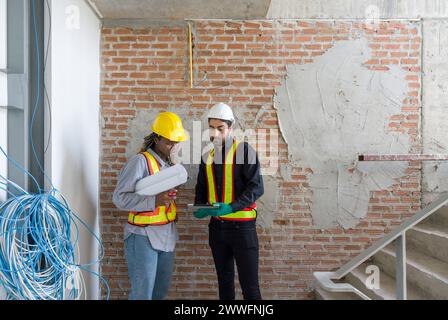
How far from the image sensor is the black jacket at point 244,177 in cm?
353

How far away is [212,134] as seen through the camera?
3793mm

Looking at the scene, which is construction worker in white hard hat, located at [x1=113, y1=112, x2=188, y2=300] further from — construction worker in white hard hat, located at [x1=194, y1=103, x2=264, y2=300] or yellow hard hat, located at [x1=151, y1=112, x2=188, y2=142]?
construction worker in white hard hat, located at [x1=194, y1=103, x2=264, y2=300]

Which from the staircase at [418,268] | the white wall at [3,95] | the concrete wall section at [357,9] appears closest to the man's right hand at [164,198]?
the white wall at [3,95]

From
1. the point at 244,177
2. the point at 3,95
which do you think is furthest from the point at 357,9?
the point at 3,95

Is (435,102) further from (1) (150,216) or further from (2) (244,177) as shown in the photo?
(1) (150,216)

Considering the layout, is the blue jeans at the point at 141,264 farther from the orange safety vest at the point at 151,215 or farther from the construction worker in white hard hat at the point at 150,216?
the orange safety vest at the point at 151,215

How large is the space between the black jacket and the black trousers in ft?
0.62

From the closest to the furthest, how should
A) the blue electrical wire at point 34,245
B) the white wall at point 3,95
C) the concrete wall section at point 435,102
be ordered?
the blue electrical wire at point 34,245, the white wall at point 3,95, the concrete wall section at point 435,102

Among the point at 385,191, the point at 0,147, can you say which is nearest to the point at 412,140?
the point at 385,191

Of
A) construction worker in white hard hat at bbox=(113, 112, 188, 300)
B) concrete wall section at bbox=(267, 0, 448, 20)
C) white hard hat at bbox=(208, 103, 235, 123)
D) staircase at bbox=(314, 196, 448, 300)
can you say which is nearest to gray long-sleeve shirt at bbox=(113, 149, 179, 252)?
construction worker in white hard hat at bbox=(113, 112, 188, 300)

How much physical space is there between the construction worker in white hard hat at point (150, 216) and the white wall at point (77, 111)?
1.46 feet

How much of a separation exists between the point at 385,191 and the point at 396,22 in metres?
1.64

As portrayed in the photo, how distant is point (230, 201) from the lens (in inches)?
144

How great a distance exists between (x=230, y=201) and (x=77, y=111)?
4.77 feet
